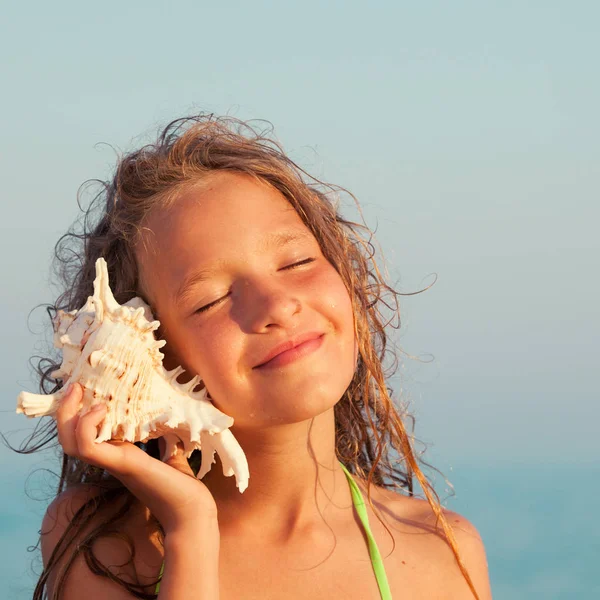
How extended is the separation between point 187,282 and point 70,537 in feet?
4.09

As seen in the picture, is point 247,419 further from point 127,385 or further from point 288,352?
point 127,385

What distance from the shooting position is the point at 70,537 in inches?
152

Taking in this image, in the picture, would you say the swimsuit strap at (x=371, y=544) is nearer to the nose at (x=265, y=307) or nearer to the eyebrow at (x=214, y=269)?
the nose at (x=265, y=307)

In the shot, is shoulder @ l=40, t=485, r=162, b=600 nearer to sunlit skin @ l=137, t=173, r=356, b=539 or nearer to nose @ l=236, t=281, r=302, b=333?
sunlit skin @ l=137, t=173, r=356, b=539

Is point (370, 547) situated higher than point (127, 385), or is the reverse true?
point (127, 385)

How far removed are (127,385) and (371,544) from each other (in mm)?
1506

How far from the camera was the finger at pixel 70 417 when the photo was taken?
11.1 feet

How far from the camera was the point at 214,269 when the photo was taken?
3.74 meters

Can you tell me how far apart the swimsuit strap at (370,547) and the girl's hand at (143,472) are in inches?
14.2

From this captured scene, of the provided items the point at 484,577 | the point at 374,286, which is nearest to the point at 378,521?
the point at 484,577

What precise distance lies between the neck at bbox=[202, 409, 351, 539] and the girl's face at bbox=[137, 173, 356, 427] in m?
0.33

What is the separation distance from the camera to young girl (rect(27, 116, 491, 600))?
364 cm

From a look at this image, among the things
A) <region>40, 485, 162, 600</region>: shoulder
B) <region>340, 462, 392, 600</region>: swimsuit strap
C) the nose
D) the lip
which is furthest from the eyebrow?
<region>340, 462, 392, 600</region>: swimsuit strap

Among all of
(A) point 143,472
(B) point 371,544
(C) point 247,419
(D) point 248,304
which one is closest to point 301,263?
(D) point 248,304
